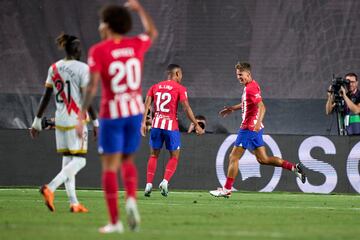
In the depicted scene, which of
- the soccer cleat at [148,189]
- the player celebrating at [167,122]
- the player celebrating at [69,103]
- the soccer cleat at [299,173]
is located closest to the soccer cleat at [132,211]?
the player celebrating at [69,103]

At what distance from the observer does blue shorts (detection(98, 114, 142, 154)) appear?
8.63 metres

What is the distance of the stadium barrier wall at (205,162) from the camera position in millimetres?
18656

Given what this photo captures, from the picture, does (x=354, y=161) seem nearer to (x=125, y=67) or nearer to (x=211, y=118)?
(x=211, y=118)

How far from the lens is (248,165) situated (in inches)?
742

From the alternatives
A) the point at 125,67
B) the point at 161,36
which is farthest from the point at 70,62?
the point at 161,36

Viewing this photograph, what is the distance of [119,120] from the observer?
8727mm

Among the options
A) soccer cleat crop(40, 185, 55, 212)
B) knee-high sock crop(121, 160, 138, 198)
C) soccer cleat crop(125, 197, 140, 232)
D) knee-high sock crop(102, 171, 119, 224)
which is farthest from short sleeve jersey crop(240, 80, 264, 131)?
soccer cleat crop(125, 197, 140, 232)

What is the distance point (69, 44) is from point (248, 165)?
796cm

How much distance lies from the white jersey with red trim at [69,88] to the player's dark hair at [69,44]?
0.43 feet

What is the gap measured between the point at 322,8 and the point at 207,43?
92.1 inches

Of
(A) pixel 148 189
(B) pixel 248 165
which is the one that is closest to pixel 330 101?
(B) pixel 248 165

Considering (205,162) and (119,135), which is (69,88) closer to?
(119,135)

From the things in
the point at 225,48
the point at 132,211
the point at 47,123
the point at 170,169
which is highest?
the point at 225,48

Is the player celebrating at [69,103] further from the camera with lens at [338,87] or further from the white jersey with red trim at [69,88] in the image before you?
the camera with lens at [338,87]
